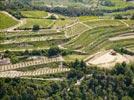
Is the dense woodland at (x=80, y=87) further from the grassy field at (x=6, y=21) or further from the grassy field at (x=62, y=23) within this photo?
the grassy field at (x=6, y=21)

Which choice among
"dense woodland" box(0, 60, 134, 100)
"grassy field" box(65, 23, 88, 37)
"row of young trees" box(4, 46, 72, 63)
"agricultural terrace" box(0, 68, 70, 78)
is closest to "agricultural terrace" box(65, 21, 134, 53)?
"grassy field" box(65, 23, 88, 37)

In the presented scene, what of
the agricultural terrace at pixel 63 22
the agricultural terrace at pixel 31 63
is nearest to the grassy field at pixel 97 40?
the agricultural terrace at pixel 63 22

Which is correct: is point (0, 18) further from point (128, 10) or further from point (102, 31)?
point (128, 10)

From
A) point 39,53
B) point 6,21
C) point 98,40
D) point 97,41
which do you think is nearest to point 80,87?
point 39,53

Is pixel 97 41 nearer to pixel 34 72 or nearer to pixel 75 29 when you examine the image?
pixel 75 29

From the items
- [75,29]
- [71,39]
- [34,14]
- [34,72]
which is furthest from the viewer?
[34,14]

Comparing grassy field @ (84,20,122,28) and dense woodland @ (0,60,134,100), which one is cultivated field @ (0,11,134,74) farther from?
dense woodland @ (0,60,134,100)

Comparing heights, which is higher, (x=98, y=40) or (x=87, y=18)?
(x=87, y=18)
